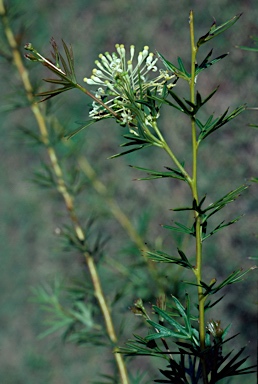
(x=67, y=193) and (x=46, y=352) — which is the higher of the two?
(x=67, y=193)

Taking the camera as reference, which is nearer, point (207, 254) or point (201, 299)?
point (201, 299)

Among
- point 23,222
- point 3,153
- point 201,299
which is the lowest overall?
point 201,299

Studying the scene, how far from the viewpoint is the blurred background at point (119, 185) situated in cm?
85

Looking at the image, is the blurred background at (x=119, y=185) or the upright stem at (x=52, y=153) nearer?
the upright stem at (x=52, y=153)

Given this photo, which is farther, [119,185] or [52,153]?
[119,185]

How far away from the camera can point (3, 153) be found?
3.95ft

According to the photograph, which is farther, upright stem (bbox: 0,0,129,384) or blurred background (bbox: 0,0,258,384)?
blurred background (bbox: 0,0,258,384)

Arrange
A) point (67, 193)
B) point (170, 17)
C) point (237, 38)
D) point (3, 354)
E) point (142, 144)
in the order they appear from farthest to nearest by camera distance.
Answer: point (3, 354) < point (170, 17) < point (237, 38) < point (67, 193) < point (142, 144)

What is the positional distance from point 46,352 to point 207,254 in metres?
0.45

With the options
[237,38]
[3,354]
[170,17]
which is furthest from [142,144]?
[3,354]

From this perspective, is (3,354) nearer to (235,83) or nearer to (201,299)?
(235,83)

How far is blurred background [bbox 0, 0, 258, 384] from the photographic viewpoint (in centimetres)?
85

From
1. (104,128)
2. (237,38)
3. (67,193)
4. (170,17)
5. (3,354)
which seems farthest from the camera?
(3,354)

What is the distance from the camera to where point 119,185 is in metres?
1.04
